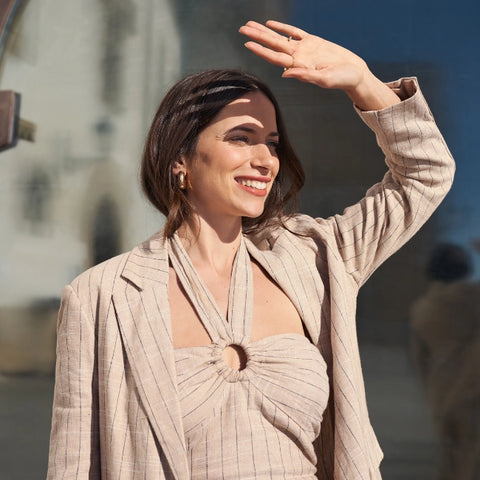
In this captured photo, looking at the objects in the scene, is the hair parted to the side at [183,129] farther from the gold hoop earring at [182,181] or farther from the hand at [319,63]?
the hand at [319,63]

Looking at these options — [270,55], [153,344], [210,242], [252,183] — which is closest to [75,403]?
[153,344]

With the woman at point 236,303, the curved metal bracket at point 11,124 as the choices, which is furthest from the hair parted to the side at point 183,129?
the curved metal bracket at point 11,124

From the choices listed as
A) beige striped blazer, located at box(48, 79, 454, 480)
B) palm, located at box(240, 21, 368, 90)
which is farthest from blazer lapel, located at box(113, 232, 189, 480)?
palm, located at box(240, 21, 368, 90)

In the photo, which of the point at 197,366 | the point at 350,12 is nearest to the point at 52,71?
the point at 350,12

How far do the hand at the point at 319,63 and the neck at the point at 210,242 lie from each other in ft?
1.53

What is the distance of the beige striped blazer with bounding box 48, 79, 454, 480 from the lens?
5.88ft

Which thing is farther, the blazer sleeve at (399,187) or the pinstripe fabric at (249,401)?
the blazer sleeve at (399,187)

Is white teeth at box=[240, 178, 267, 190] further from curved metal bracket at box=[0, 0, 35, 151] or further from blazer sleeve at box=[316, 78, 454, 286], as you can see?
curved metal bracket at box=[0, 0, 35, 151]

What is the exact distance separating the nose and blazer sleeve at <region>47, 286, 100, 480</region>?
0.57 metres

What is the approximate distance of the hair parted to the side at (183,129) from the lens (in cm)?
205

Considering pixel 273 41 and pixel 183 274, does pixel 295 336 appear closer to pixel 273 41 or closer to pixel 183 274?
pixel 183 274

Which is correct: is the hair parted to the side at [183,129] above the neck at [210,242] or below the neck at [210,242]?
above

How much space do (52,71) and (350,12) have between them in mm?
1436

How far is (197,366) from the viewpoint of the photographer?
73.6 inches
